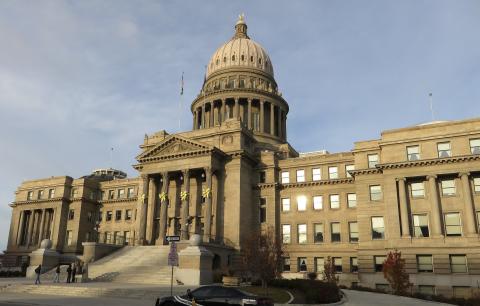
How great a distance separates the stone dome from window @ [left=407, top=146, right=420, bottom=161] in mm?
46445

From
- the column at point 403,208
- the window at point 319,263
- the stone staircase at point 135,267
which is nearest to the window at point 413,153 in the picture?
the column at point 403,208

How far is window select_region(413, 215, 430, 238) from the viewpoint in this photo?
48188 millimetres

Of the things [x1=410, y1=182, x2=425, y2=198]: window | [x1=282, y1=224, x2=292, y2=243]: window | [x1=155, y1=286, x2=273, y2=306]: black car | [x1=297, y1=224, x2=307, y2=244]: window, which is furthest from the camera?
[x1=282, y1=224, x2=292, y2=243]: window

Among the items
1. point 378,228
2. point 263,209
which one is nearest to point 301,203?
point 263,209

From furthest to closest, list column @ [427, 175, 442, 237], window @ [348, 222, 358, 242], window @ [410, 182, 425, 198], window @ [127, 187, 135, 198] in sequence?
window @ [127, 187, 135, 198], window @ [348, 222, 358, 242], window @ [410, 182, 425, 198], column @ [427, 175, 442, 237]

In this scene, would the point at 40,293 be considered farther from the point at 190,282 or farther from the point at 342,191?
the point at 342,191

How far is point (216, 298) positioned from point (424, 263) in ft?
109

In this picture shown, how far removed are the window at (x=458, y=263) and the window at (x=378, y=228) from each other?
7830 mm

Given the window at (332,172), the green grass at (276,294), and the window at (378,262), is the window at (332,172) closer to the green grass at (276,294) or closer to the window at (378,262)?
the window at (378,262)

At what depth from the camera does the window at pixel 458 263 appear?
4494cm

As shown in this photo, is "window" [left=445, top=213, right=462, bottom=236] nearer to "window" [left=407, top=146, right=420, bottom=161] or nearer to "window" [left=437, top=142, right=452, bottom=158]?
"window" [left=437, top=142, right=452, bottom=158]

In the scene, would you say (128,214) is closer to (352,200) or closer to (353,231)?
(352,200)

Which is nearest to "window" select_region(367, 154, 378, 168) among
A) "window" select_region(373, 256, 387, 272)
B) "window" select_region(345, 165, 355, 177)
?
"window" select_region(345, 165, 355, 177)

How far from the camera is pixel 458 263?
149 feet
